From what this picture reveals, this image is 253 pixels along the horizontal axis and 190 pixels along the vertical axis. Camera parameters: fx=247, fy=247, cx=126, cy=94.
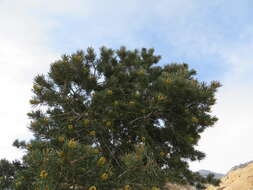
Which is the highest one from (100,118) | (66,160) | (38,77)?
(38,77)

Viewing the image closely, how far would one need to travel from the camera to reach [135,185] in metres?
6.39

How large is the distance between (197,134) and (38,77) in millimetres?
5818

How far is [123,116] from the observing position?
777 cm

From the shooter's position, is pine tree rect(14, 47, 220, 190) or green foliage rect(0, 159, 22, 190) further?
green foliage rect(0, 159, 22, 190)

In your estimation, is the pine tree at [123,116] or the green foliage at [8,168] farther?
the green foliage at [8,168]

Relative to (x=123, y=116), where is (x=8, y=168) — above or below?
below

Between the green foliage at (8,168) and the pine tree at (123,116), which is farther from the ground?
the pine tree at (123,116)

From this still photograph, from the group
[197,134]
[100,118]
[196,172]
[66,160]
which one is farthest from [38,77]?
[196,172]

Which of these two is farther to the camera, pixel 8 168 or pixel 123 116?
pixel 8 168

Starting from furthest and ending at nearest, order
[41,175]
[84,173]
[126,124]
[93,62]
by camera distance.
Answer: [93,62] < [126,124] < [84,173] < [41,175]

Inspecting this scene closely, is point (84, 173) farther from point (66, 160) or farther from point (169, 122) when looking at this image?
point (169, 122)

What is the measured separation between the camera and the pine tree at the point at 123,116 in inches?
278

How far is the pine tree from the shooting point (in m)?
7.06

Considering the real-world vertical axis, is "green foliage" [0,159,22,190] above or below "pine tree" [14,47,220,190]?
below
